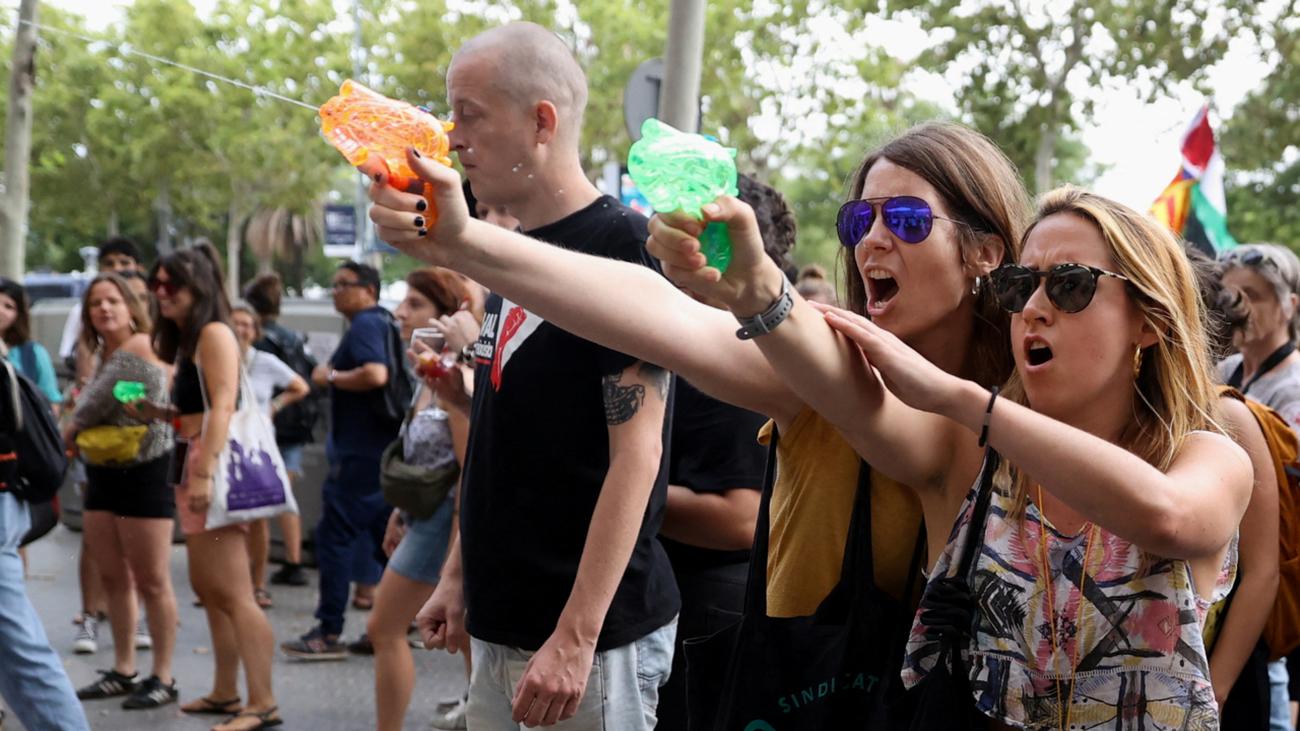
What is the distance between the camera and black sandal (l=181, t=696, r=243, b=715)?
20.5 feet

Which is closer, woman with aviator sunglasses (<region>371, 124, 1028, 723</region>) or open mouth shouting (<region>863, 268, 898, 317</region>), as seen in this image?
woman with aviator sunglasses (<region>371, 124, 1028, 723</region>)

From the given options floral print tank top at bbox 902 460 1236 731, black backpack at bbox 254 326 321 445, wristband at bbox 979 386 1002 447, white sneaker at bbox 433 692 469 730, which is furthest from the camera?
black backpack at bbox 254 326 321 445

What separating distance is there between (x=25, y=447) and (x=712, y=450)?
106 inches

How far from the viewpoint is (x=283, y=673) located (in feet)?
23.4

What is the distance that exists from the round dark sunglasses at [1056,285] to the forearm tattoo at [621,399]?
0.89 metres

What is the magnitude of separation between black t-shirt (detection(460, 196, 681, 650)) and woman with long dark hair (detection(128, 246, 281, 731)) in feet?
10.6

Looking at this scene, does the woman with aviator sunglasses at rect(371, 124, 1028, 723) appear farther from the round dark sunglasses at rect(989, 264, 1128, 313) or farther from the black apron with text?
the round dark sunglasses at rect(989, 264, 1128, 313)

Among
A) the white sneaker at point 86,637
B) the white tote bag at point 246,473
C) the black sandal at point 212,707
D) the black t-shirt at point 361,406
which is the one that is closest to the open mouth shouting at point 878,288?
the white tote bag at point 246,473

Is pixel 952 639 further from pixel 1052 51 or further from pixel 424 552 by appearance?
pixel 1052 51

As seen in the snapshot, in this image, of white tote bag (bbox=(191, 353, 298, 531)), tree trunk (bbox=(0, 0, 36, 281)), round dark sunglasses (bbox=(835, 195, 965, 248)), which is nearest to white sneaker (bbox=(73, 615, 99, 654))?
white tote bag (bbox=(191, 353, 298, 531))

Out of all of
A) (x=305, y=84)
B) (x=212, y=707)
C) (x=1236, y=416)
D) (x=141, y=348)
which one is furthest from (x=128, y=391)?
(x=305, y=84)

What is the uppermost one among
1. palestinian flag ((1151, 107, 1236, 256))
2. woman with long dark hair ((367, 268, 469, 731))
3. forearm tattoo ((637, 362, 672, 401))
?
palestinian flag ((1151, 107, 1236, 256))

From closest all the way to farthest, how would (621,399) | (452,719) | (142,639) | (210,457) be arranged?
(621,399) < (210,457) < (452,719) < (142,639)

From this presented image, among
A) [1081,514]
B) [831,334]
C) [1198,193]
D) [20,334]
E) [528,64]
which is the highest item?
[1198,193]
